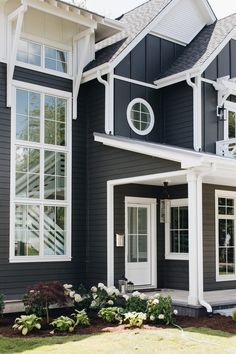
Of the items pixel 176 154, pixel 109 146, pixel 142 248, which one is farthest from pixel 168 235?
pixel 176 154

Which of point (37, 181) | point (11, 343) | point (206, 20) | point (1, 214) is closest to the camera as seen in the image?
point (11, 343)

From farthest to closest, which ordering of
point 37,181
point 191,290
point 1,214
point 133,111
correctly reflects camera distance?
point 133,111
point 37,181
point 1,214
point 191,290

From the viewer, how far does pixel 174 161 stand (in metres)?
9.70

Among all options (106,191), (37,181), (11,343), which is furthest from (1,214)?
(11,343)

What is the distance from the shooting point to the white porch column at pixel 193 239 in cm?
936

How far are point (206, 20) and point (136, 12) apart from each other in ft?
6.38

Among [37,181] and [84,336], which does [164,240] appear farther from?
[84,336]

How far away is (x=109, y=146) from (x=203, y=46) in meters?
3.68

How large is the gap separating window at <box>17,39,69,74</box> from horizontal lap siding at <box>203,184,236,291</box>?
14.3ft

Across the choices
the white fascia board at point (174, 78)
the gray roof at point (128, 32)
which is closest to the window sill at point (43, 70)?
the gray roof at point (128, 32)

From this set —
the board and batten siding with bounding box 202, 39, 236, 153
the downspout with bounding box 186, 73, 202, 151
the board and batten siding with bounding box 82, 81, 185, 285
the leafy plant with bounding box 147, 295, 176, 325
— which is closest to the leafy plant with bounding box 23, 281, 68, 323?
the leafy plant with bounding box 147, 295, 176, 325

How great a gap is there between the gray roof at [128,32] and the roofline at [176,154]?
80.2 inches

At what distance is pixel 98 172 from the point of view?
11.6 meters

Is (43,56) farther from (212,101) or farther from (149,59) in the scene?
(212,101)
